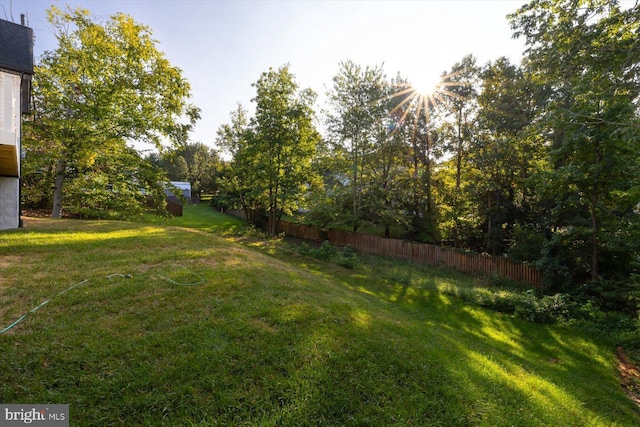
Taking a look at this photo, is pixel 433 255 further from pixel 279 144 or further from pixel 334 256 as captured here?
pixel 279 144

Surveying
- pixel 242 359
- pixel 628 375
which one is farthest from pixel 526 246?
pixel 242 359

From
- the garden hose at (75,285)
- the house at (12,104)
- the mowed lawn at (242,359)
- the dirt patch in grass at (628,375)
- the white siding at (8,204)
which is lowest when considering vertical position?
the dirt patch in grass at (628,375)

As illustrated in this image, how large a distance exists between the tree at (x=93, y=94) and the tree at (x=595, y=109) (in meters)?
15.7

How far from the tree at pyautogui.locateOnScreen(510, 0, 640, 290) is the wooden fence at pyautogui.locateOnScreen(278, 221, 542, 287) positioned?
2046mm

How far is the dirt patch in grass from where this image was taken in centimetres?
515

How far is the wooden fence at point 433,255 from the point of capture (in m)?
11.8

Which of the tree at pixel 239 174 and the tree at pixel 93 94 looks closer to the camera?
the tree at pixel 93 94

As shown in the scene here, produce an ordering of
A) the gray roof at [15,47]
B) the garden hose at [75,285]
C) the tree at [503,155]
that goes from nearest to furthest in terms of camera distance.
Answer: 1. the garden hose at [75,285]
2. the gray roof at [15,47]
3. the tree at [503,155]

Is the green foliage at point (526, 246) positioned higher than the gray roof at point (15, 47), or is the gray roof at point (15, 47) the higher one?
the gray roof at point (15, 47)

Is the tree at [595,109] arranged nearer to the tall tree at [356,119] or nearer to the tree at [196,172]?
the tall tree at [356,119]

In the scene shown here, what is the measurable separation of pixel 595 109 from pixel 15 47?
17.6m

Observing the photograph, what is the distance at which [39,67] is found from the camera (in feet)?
40.4

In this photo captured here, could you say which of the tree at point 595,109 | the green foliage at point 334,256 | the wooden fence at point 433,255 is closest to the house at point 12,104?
the green foliage at point 334,256

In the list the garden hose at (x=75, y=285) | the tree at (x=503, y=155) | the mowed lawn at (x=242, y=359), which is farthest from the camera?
the tree at (x=503, y=155)
